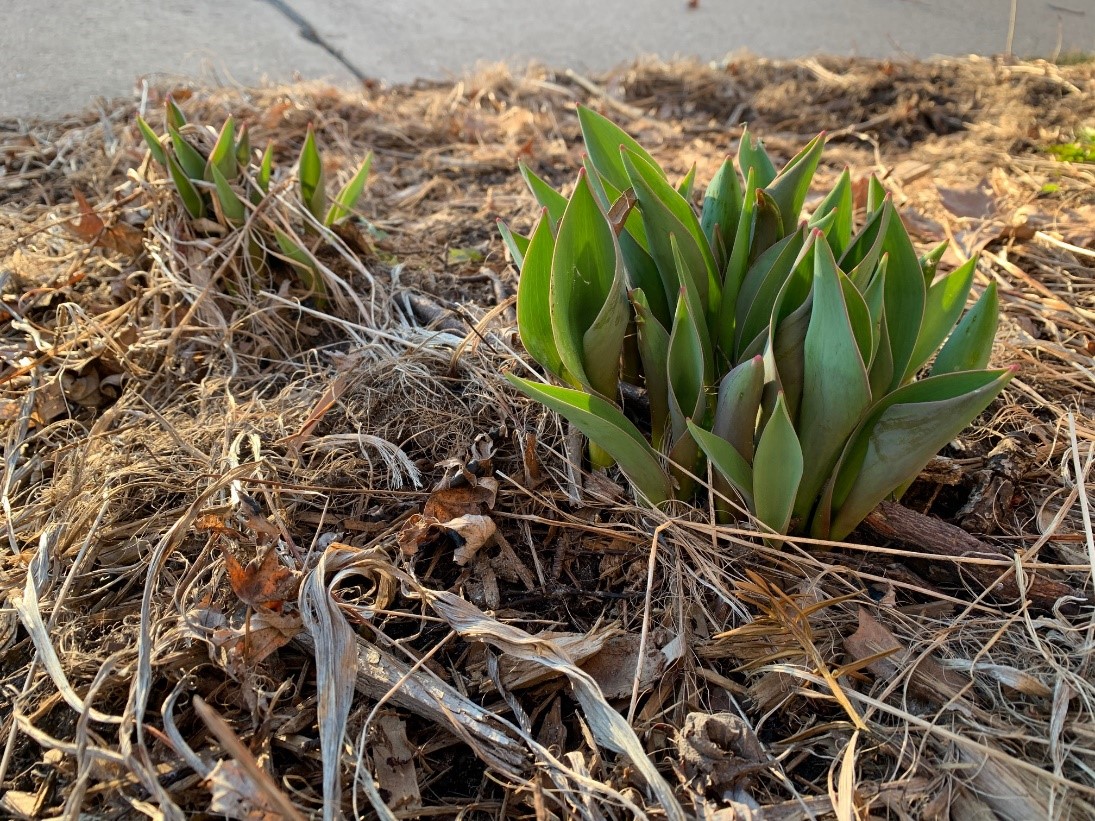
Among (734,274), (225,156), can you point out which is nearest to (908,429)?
(734,274)

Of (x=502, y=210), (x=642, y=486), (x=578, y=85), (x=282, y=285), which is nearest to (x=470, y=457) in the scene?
(x=642, y=486)

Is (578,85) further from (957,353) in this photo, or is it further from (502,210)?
(957,353)

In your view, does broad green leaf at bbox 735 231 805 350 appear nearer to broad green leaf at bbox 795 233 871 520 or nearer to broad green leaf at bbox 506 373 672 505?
broad green leaf at bbox 795 233 871 520

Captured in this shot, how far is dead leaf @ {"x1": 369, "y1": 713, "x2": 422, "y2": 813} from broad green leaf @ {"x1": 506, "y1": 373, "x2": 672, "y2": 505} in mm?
484

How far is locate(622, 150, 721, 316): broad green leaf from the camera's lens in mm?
1181

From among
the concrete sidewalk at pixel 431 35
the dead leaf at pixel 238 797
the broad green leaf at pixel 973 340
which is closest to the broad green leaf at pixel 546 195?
the broad green leaf at pixel 973 340

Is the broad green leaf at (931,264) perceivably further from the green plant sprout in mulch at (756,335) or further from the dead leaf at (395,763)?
the dead leaf at (395,763)

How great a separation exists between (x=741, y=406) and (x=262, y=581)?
729 millimetres

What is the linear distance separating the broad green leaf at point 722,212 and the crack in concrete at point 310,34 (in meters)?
2.69

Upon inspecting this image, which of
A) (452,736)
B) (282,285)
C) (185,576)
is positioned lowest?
(452,736)

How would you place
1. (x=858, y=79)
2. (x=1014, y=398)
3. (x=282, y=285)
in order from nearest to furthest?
(x=1014, y=398)
(x=282, y=285)
(x=858, y=79)

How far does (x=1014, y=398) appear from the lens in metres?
1.55

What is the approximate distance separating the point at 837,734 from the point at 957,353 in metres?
0.59

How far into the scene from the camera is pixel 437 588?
49.2 inches
